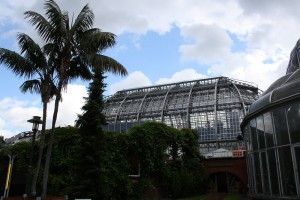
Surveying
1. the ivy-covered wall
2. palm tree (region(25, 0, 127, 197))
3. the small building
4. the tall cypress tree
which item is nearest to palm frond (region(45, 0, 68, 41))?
palm tree (region(25, 0, 127, 197))

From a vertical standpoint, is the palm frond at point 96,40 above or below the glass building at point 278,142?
above

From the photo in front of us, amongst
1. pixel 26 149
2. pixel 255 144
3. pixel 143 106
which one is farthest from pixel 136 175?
pixel 143 106

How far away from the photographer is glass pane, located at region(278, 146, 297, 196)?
13852mm

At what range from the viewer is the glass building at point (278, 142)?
13812mm

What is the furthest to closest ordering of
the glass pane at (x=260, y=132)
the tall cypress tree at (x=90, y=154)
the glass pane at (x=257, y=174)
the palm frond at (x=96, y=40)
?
the tall cypress tree at (x=90, y=154) < the glass pane at (x=257, y=174) < the glass pane at (x=260, y=132) < the palm frond at (x=96, y=40)

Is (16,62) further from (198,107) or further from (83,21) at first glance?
(198,107)

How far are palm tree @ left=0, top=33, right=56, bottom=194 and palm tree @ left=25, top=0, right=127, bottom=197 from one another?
53 centimetres

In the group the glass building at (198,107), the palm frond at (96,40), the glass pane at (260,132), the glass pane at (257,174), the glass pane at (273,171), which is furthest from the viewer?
the glass building at (198,107)

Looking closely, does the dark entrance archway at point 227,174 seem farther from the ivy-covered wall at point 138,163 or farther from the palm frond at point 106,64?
the palm frond at point 106,64

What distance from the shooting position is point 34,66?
611 inches

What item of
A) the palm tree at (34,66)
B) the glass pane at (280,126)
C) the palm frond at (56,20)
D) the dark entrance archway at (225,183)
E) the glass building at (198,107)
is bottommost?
the dark entrance archway at (225,183)

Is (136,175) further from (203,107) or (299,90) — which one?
(203,107)

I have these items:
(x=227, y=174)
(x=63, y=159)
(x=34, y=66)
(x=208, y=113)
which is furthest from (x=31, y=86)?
(x=208, y=113)

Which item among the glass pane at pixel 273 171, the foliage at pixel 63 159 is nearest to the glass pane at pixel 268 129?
the glass pane at pixel 273 171
